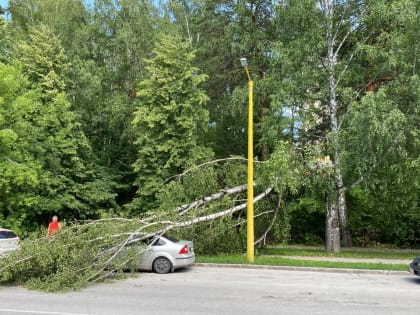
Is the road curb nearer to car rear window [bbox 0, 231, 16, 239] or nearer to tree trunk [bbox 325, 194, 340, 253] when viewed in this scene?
tree trunk [bbox 325, 194, 340, 253]

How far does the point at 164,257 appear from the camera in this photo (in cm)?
1389

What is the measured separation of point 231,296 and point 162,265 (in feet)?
14.1

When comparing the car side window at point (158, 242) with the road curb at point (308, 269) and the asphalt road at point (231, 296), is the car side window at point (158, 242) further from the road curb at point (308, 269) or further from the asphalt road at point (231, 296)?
the road curb at point (308, 269)

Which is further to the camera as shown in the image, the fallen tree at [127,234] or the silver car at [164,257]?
the silver car at [164,257]

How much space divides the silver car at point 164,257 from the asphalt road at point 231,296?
354mm

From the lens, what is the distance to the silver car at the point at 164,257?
13867mm

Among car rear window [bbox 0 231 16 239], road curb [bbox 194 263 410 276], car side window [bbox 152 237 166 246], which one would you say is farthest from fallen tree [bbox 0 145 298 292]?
car rear window [bbox 0 231 16 239]

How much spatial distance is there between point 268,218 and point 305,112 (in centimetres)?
513

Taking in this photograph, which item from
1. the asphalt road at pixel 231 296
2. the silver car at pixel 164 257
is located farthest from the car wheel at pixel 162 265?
the asphalt road at pixel 231 296

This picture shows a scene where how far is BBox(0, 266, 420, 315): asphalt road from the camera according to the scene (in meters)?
8.70

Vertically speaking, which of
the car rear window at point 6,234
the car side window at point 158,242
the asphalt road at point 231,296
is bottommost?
the asphalt road at point 231,296

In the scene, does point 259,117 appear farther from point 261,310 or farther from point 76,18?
point 261,310

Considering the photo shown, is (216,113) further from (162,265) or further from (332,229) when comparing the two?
(162,265)

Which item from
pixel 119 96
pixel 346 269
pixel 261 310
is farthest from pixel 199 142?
pixel 261 310
